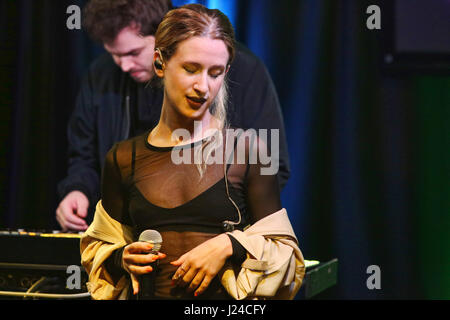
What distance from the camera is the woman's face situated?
135 centimetres

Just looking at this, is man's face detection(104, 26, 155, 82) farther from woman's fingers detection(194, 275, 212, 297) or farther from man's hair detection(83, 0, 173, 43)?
woman's fingers detection(194, 275, 212, 297)

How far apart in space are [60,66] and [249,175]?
1795 mm

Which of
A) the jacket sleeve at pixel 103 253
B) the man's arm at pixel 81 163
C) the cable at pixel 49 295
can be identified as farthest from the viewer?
the man's arm at pixel 81 163

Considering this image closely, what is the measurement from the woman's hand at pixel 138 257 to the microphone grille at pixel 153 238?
11 millimetres

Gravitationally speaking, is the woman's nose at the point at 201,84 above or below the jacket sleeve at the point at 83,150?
above

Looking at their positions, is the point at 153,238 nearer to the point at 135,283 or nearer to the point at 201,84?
the point at 135,283

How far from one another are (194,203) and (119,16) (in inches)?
57.3

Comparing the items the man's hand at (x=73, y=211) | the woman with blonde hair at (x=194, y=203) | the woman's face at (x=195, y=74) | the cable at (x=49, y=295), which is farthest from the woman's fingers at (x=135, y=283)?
the man's hand at (x=73, y=211)

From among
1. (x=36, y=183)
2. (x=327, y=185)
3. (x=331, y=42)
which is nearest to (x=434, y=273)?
(x=327, y=185)

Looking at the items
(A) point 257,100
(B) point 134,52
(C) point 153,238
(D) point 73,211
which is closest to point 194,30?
(C) point 153,238

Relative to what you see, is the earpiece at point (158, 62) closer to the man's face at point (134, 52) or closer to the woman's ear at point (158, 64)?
the woman's ear at point (158, 64)

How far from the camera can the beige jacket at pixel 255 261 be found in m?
1.31

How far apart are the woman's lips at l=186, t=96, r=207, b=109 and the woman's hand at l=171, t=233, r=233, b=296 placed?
0.98 feet

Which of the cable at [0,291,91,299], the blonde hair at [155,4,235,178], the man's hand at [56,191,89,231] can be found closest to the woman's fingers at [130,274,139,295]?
the blonde hair at [155,4,235,178]
